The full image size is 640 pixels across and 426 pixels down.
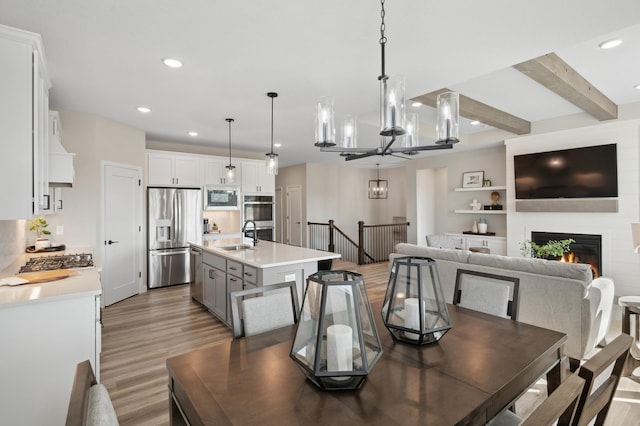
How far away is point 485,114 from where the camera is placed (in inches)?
177

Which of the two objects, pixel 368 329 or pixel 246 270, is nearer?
pixel 368 329

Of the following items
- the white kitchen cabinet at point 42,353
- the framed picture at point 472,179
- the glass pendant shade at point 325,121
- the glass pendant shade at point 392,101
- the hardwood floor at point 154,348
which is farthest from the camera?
the framed picture at point 472,179

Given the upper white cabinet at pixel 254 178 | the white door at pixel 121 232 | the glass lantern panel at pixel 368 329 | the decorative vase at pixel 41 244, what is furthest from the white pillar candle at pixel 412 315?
the upper white cabinet at pixel 254 178

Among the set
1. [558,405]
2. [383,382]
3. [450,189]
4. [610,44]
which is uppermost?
[610,44]

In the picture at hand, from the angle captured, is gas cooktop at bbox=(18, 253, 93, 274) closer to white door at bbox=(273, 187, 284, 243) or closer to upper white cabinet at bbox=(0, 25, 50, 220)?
upper white cabinet at bbox=(0, 25, 50, 220)

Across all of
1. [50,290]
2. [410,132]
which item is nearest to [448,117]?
[410,132]

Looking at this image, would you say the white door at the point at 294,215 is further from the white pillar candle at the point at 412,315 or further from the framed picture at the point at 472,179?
the white pillar candle at the point at 412,315

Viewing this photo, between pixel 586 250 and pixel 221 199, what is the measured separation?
628cm

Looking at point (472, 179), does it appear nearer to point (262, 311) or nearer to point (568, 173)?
point (568, 173)

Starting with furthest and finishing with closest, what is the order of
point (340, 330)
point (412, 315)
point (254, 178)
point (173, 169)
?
point (254, 178)
point (173, 169)
point (412, 315)
point (340, 330)

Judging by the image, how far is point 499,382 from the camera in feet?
3.83

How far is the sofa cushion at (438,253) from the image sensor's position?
364 cm

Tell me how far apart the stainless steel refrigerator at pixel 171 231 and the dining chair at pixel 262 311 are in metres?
4.08

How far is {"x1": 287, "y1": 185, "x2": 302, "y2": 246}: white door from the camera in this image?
8950mm
